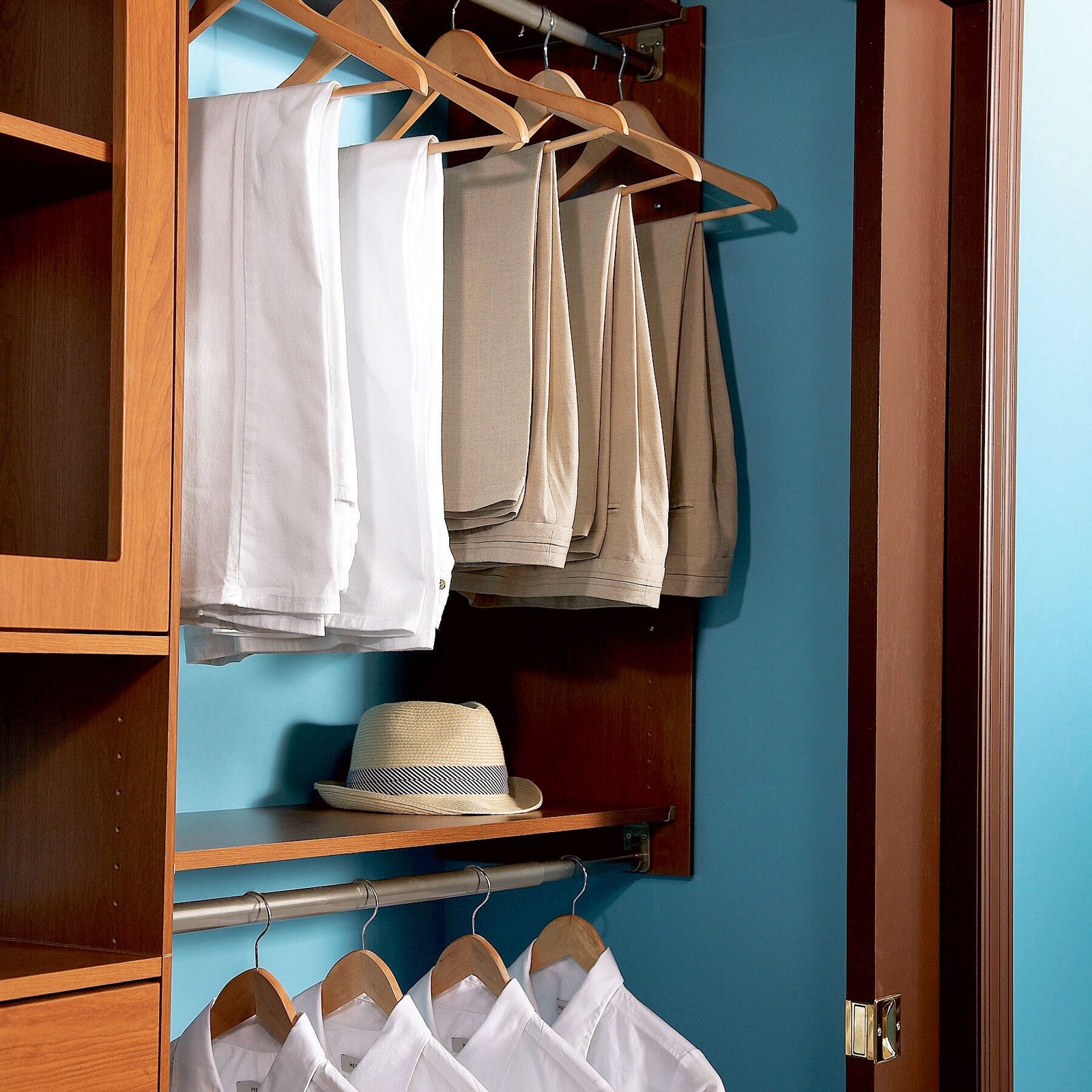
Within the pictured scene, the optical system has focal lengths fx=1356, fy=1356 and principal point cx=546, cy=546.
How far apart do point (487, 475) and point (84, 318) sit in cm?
Answer: 56

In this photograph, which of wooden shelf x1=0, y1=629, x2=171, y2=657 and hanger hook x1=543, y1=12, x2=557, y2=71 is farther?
hanger hook x1=543, y1=12, x2=557, y2=71

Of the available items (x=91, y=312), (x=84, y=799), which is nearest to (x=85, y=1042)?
(x=84, y=799)

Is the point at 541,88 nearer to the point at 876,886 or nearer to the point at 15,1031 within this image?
the point at 876,886

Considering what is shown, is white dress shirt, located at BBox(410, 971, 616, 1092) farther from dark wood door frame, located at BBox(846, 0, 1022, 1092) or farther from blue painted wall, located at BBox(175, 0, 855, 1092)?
blue painted wall, located at BBox(175, 0, 855, 1092)

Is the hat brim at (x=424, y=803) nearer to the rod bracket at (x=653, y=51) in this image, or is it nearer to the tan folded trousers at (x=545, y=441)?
the tan folded trousers at (x=545, y=441)

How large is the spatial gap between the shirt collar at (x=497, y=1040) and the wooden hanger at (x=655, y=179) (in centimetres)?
102

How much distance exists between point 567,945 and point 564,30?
1.21 metres

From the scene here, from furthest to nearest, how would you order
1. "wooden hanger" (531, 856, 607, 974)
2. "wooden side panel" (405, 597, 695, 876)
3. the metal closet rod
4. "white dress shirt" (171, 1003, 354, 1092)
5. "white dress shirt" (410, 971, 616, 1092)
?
"wooden side panel" (405, 597, 695, 876) < the metal closet rod < "wooden hanger" (531, 856, 607, 974) < "white dress shirt" (410, 971, 616, 1092) < "white dress shirt" (171, 1003, 354, 1092)

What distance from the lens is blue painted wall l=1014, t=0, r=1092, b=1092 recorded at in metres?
1.87

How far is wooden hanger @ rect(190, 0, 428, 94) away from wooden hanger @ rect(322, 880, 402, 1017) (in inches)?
34.7

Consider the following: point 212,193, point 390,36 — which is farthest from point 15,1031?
point 390,36

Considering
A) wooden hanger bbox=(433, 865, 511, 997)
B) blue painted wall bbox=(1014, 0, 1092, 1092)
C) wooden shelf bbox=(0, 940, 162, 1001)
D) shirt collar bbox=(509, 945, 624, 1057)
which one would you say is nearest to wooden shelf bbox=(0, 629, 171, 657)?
wooden shelf bbox=(0, 940, 162, 1001)

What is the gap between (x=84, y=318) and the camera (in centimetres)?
115

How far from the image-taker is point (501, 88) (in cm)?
150
